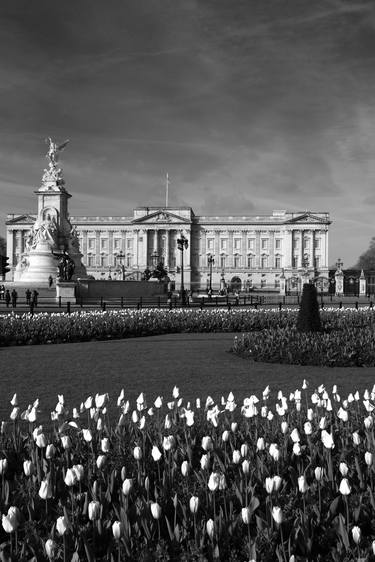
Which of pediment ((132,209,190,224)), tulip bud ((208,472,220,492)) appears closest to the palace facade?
pediment ((132,209,190,224))

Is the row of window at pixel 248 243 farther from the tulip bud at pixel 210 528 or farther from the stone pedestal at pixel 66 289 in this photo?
the tulip bud at pixel 210 528

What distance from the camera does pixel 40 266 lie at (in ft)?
175

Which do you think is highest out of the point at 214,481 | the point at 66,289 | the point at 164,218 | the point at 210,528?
the point at 164,218

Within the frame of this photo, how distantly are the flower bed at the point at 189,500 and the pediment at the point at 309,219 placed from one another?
128653 millimetres

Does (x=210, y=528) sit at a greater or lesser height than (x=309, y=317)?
lesser

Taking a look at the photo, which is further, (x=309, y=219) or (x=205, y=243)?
(x=205, y=243)

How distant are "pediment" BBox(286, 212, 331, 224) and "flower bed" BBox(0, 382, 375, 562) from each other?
5065 inches

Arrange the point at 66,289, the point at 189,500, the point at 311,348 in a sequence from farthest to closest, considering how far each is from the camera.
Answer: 1. the point at 66,289
2. the point at 311,348
3. the point at 189,500

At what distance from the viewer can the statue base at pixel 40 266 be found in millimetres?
52562

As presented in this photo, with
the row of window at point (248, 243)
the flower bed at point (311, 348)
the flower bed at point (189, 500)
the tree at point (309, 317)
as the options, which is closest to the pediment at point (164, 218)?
the row of window at point (248, 243)

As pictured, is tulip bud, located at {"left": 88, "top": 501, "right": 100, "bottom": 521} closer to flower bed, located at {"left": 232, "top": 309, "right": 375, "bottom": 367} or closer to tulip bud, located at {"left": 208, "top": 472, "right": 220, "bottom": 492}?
tulip bud, located at {"left": 208, "top": 472, "right": 220, "bottom": 492}

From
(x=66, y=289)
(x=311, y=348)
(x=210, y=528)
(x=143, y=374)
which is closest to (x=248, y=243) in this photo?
(x=66, y=289)

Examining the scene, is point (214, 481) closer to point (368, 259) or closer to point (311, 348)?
point (311, 348)

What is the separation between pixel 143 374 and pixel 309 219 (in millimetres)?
123754
